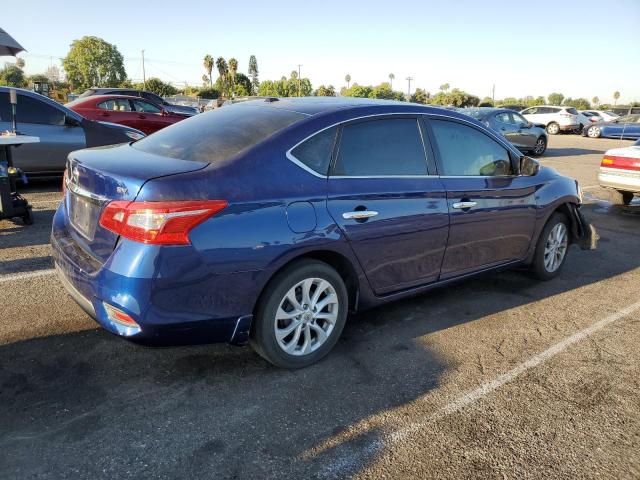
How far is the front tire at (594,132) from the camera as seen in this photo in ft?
93.8

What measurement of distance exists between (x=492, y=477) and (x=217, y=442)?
4.35ft

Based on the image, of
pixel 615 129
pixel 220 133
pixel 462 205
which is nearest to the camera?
pixel 220 133

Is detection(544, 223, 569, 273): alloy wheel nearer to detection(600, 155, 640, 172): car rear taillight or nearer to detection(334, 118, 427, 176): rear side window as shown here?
detection(334, 118, 427, 176): rear side window

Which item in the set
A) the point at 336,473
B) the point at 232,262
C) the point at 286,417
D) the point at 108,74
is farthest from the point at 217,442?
the point at 108,74

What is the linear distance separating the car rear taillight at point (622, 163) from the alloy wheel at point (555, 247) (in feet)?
14.2

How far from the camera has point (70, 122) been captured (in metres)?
8.26

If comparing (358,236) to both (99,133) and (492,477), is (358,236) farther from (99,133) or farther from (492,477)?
(99,133)

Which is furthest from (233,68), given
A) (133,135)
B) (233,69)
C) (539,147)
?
(133,135)

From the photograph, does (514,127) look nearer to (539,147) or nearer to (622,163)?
(539,147)

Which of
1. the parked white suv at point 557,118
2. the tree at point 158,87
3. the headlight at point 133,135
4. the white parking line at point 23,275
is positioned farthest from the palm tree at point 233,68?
the white parking line at point 23,275

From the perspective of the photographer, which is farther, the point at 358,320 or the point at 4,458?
the point at 358,320

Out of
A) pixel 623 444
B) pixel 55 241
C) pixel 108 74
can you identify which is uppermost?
pixel 108 74

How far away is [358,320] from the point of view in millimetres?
4008

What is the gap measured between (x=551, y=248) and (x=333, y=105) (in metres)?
2.86
